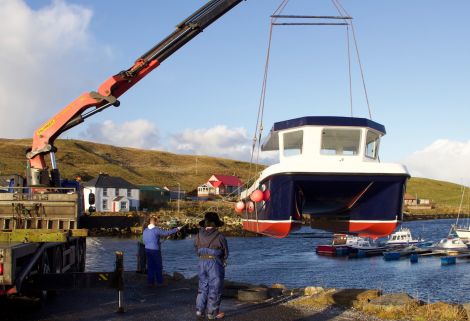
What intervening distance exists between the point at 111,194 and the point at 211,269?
232 ft

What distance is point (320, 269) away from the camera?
37781 millimetres

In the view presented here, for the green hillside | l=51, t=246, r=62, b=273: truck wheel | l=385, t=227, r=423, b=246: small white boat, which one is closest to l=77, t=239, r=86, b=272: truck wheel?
l=51, t=246, r=62, b=273: truck wheel

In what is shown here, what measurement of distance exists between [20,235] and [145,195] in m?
79.8

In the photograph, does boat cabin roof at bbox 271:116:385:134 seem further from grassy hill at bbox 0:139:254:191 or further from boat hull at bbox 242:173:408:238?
grassy hill at bbox 0:139:254:191

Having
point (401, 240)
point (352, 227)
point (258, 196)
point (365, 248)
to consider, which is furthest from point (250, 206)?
point (401, 240)

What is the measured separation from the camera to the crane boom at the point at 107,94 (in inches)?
634

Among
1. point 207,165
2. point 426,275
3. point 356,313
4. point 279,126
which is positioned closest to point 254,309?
point 356,313

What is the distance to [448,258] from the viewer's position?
137 feet

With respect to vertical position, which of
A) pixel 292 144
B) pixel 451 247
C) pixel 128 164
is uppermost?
pixel 128 164

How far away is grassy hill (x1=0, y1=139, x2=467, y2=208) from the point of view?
117950mm

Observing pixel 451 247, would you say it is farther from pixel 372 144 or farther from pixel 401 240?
pixel 372 144

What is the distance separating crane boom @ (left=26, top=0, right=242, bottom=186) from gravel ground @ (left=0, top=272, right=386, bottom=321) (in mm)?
5121

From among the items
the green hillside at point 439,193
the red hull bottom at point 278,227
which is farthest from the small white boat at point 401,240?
the green hillside at point 439,193

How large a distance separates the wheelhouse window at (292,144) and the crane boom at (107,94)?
175 inches
